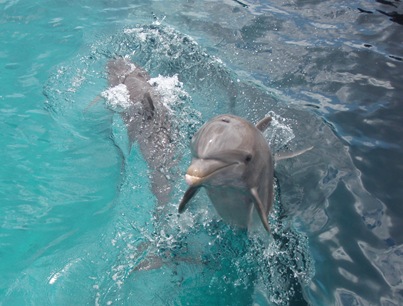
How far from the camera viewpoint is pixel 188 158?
6.16 m

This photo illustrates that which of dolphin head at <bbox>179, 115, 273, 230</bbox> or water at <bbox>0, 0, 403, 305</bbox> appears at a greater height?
dolphin head at <bbox>179, 115, 273, 230</bbox>

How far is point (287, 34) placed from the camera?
9.50 meters

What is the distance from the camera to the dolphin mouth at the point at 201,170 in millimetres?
3326

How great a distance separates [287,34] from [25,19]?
6850 mm

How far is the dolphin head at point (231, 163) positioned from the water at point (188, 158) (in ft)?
2.82

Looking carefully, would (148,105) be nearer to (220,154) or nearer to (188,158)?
(188,158)

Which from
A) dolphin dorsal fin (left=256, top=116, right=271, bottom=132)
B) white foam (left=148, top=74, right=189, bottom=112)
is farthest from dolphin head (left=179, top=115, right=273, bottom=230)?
white foam (left=148, top=74, right=189, bottom=112)

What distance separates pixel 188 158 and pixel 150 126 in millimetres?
995

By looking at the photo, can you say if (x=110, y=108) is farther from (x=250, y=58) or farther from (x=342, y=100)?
(x=342, y=100)

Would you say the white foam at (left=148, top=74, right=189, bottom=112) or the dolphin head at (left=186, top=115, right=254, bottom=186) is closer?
the dolphin head at (left=186, top=115, right=254, bottom=186)

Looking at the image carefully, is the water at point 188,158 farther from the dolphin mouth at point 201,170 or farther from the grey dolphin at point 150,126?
the dolphin mouth at point 201,170

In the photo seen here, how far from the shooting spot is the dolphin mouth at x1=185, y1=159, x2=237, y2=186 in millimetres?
3326

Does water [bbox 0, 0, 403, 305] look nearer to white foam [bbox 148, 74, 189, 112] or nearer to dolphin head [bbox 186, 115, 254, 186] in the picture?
white foam [bbox 148, 74, 189, 112]

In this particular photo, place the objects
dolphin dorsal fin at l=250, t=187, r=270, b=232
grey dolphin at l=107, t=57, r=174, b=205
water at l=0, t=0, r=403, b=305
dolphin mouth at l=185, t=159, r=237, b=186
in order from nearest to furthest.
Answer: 1. dolphin mouth at l=185, t=159, r=237, b=186
2. dolphin dorsal fin at l=250, t=187, r=270, b=232
3. water at l=0, t=0, r=403, b=305
4. grey dolphin at l=107, t=57, r=174, b=205
